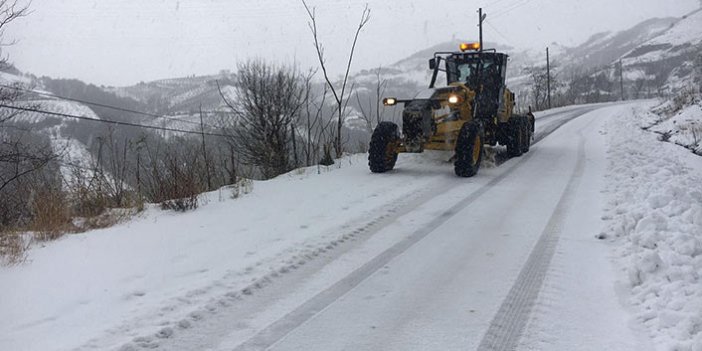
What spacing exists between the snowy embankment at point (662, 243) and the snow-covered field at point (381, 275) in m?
0.02

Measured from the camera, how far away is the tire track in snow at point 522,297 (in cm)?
300

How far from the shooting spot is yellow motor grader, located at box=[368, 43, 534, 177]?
9.38 metres

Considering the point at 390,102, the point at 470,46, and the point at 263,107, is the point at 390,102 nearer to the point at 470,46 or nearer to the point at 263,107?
the point at 470,46

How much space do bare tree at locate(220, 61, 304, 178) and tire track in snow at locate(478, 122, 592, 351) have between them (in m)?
14.5

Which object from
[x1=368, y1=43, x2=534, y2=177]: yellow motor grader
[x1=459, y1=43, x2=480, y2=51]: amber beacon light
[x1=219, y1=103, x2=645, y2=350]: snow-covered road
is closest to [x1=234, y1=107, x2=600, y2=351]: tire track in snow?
[x1=219, y1=103, x2=645, y2=350]: snow-covered road

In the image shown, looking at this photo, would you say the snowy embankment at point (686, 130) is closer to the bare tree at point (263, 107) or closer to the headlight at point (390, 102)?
the headlight at point (390, 102)

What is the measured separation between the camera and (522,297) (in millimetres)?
3617

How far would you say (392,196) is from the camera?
7406 millimetres

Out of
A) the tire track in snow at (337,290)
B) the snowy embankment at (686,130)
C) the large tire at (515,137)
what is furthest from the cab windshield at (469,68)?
the tire track in snow at (337,290)

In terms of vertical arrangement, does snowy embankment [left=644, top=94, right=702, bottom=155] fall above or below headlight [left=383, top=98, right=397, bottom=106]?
below

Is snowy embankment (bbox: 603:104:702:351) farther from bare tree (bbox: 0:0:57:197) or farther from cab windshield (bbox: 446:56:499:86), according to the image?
bare tree (bbox: 0:0:57:197)

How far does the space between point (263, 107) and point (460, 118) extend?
11.1 meters

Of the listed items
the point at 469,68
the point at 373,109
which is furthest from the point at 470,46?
the point at 373,109

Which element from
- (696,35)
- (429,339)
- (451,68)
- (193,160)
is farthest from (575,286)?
(696,35)
